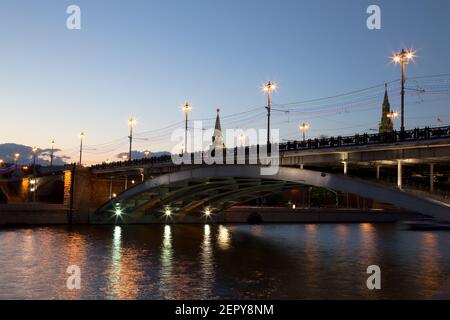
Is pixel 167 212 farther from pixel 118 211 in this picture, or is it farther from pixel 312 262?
pixel 312 262

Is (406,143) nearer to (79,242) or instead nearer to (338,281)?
(338,281)

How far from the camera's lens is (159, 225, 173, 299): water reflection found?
2661 centimetres

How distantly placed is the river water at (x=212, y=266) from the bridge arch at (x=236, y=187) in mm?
4472

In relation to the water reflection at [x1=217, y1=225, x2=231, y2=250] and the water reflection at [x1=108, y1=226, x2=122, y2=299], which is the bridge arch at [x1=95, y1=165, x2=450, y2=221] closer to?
the water reflection at [x1=217, y1=225, x2=231, y2=250]

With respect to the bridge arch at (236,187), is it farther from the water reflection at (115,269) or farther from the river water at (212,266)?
the water reflection at (115,269)

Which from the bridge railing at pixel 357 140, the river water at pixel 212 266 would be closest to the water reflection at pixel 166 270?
the river water at pixel 212 266

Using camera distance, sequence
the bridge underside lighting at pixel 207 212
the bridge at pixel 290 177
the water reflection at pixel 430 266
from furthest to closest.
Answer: the bridge underside lighting at pixel 207 212
the bridge at pixel 290 177
the water reflection at pixel 430 266

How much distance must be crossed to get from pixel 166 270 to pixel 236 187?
28435 millimetres

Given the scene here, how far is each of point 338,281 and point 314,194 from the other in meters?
108

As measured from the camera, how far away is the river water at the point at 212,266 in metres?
26.4

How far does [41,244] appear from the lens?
4619 cm

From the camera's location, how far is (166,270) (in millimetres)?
33562

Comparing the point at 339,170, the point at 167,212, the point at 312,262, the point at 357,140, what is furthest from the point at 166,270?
the point at 167,212

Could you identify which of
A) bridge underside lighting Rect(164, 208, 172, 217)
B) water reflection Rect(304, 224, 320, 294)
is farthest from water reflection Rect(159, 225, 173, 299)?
bridge underside lighting Rect(164, 208, 172, 217)
